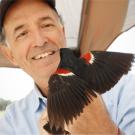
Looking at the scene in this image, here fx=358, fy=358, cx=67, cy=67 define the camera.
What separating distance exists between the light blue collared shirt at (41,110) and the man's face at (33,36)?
0.05 meters

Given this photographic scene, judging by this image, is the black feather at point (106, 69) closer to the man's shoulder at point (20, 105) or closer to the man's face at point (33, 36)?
the man's face at point (33, 36)

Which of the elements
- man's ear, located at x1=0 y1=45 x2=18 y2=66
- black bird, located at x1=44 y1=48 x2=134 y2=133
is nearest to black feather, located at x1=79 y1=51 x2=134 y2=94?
black bird, located at x1=44 y1=48 x2=134 y2=133

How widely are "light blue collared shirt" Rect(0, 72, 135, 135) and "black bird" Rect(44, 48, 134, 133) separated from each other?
69 mm

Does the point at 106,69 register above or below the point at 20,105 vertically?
above

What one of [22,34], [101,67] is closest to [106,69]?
[101,67]

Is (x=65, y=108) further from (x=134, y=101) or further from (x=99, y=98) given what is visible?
(x=134, y=101)

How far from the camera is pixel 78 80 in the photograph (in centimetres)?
36

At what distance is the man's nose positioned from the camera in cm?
41

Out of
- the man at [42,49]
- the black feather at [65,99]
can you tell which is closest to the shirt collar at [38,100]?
the man at [42,49]

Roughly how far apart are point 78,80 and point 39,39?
3.3 inches

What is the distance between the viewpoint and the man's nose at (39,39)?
0.41 meters

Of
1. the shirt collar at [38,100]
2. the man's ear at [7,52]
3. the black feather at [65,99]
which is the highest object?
the black feather at [65,99]

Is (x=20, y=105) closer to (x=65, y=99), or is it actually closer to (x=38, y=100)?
(x=38, y=100)

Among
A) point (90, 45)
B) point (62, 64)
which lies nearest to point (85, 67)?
point (62, 64)
